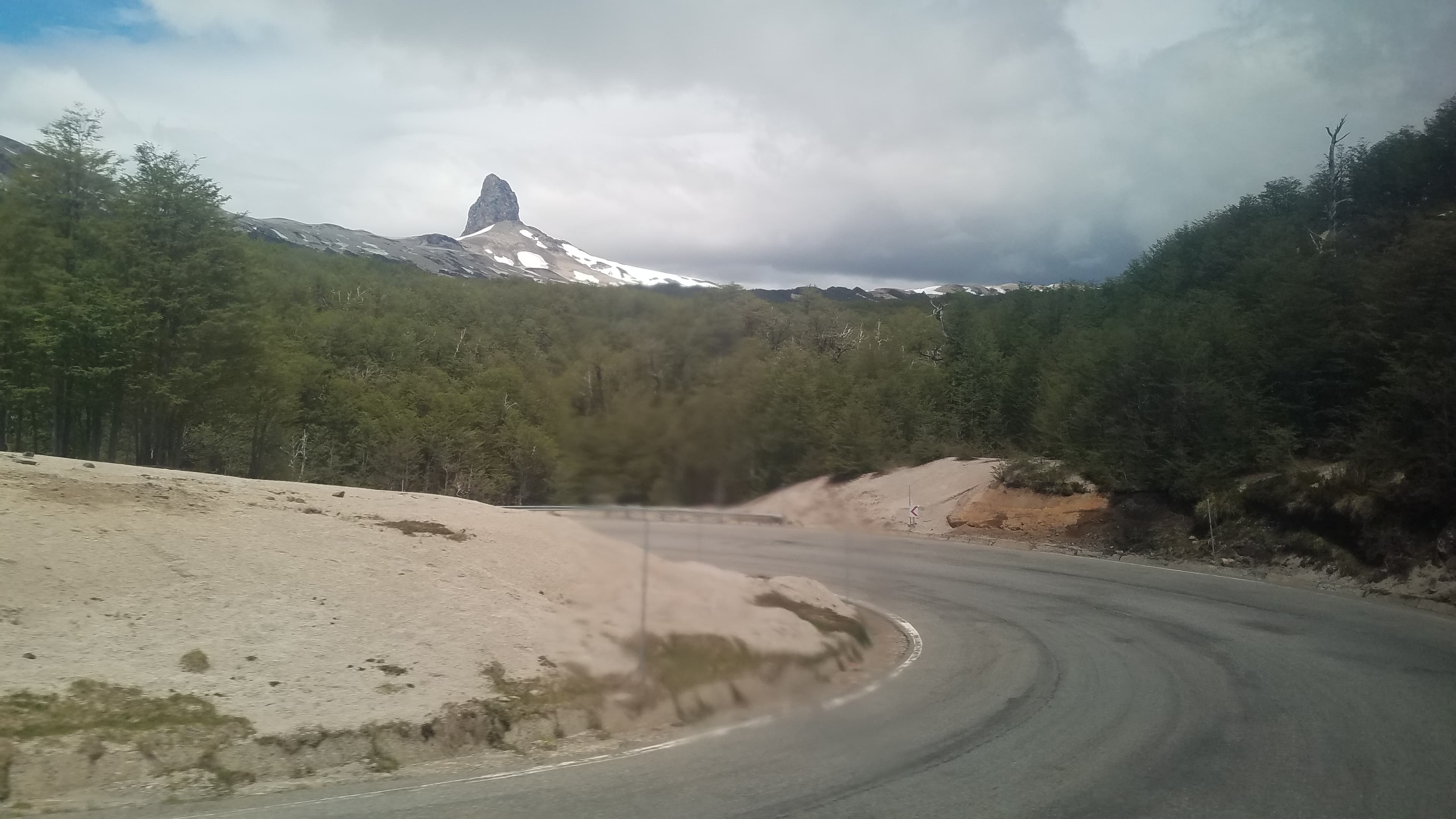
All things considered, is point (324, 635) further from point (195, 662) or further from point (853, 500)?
point (853, 500)

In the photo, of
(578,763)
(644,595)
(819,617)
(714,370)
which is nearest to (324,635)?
(644,595)

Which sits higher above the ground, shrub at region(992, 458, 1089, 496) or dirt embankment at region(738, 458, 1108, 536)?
shrub at region(992, 458, 1089, 496)

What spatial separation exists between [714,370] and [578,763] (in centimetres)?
333

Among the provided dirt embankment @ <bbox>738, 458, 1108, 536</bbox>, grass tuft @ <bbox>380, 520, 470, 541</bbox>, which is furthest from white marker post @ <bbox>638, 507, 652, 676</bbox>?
dirt embankment @ <bbox>738, 458, 1108, 536</bbox>

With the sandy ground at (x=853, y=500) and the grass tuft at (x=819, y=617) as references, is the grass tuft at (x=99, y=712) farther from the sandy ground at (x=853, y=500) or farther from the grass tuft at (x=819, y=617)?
the grass tuft at (x=819, y=617)

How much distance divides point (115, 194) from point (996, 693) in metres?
30.1

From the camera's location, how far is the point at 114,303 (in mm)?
25500

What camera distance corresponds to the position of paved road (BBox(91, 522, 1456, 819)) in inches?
244

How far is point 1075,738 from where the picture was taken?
7.85m

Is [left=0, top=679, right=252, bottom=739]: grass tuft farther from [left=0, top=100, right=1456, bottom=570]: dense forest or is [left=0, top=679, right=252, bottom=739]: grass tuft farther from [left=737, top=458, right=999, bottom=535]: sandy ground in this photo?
[left=737, top=458, right=999, bottom=535]: sandy ground

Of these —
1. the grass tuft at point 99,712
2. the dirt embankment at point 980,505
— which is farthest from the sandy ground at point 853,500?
the grass tuft at point 99,712

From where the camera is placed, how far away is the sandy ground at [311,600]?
303 inches

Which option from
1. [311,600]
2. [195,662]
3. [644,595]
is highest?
[644,595]

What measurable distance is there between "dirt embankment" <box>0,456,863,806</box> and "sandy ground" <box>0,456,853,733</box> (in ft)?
0.09
